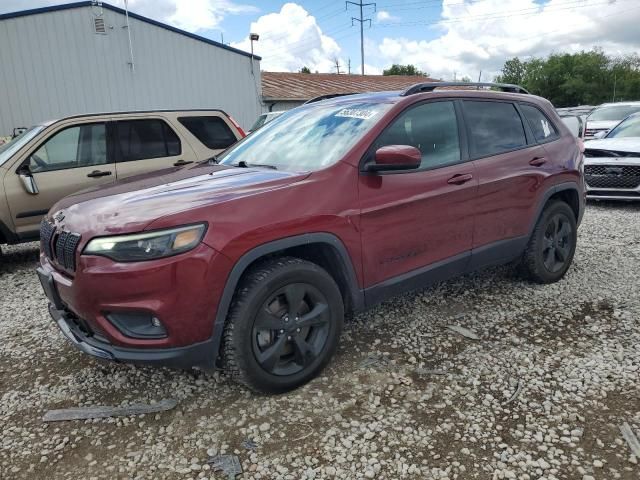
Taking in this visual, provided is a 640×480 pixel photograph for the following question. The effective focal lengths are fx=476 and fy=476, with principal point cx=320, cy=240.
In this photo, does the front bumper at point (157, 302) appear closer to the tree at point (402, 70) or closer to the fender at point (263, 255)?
the fender at point (263, 255)

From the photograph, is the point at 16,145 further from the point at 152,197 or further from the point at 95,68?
the point at 95,68

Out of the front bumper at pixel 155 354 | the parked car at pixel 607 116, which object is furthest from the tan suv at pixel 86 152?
the parked car at pixel 607 116

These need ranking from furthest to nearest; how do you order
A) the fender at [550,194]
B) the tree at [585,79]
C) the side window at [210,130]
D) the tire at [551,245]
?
1. the tree at [585,79]
2. the side window at [210,130]
3. the tire at [551,245]
4. the fender at [550,194]

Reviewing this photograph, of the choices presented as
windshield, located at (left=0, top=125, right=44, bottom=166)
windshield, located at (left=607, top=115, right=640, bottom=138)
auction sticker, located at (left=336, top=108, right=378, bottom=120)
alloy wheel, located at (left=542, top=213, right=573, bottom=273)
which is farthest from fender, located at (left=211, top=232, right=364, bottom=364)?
windshield, located at (left=607, top=115, right=640, bottom=138)

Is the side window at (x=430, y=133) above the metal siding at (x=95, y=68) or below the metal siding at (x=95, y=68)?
below

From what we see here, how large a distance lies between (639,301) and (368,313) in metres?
2.25

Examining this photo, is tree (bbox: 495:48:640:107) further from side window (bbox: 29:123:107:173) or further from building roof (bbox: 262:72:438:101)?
side window (bbox: 29:123:107:173)

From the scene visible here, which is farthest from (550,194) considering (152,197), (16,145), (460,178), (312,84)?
(312,84)

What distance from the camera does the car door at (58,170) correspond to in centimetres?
540

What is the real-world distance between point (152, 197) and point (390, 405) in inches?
69.2

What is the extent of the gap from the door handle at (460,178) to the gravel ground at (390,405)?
1.09 metres

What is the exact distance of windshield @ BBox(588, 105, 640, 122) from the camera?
12758 millimetres

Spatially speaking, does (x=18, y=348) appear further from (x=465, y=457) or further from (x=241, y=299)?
(x=465, y=457)

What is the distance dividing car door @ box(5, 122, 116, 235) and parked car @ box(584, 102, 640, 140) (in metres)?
11.6
